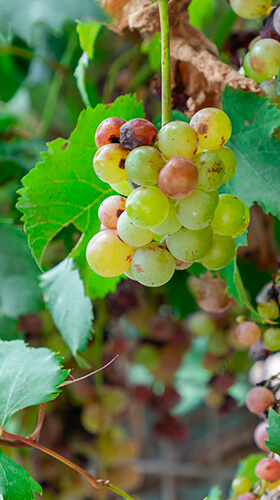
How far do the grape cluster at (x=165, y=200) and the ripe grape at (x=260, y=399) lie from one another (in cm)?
16

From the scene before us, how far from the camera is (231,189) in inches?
15.9

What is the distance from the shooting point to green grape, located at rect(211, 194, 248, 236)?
0.30 m

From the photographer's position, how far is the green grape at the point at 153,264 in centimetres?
29

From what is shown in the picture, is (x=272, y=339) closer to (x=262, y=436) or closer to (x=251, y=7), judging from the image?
(x=262, y=436)

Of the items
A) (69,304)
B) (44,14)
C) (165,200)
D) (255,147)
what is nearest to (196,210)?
(165,200)

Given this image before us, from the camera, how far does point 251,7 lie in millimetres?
383

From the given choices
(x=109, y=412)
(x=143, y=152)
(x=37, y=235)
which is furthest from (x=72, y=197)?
(x=109, y=412)

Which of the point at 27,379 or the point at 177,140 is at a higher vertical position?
the point at 177,140

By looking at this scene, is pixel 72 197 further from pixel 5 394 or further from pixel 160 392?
pixel 160 392

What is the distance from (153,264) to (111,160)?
7 cm

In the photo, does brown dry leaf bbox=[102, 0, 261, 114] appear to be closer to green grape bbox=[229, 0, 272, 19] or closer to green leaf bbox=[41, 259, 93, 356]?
green grape bbox=[229, 0, 272, 19]

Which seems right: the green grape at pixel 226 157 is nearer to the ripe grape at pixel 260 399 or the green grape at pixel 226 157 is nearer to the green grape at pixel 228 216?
the green grape at pixel 228 216

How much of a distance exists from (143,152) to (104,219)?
61 millimetres

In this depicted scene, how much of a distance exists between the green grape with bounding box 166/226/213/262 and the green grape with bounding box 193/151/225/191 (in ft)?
0.09
